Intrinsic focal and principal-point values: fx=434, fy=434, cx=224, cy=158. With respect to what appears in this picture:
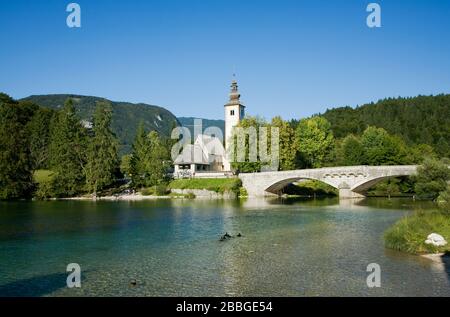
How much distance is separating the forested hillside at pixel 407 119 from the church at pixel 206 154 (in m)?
39.5

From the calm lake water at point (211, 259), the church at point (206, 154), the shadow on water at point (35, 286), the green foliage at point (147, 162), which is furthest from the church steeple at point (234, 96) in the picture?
the shadow on water at point (35, 286)

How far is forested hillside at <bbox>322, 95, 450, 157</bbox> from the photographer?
96.1 metres

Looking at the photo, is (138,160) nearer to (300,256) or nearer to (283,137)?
(283,137)

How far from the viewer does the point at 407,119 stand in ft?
364

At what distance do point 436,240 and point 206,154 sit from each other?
62.3 meters

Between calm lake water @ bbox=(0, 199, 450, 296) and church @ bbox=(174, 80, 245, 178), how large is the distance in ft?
133

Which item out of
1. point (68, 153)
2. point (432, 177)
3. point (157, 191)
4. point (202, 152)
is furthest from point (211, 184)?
point (432, 177)

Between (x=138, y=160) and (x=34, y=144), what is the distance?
663 inches

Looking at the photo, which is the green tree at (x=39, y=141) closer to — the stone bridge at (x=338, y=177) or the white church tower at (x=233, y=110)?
the white church tower at (x=233, y=110)

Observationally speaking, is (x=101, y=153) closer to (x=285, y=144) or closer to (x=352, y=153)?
(x=285, y=144)

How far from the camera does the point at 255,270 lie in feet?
57.0

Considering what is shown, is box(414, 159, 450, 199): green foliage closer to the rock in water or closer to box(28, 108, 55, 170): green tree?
the rock in water

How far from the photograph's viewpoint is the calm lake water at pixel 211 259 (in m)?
15.0

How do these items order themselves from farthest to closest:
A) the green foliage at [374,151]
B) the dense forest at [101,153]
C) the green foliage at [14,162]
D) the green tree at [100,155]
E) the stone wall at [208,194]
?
1. the green foliage at [374,151]
2. the dense forest at [101,153]
3. the green tree at [100,155]
4. the stone wall at [208,194]
5. the green foliage at [14,162]
